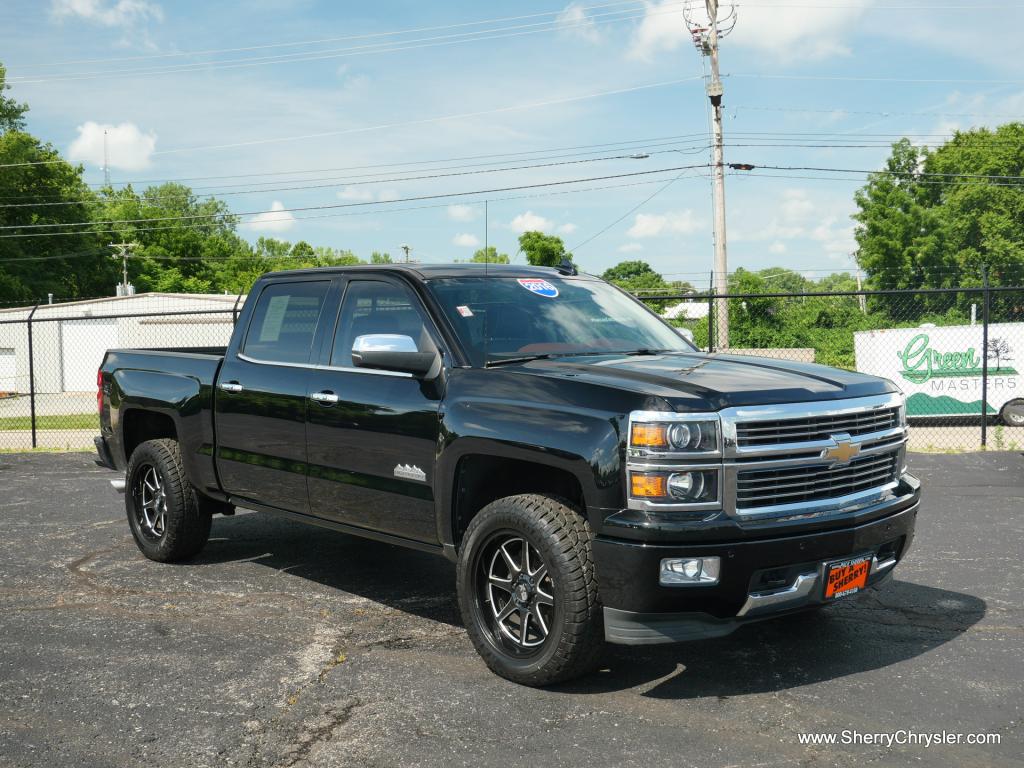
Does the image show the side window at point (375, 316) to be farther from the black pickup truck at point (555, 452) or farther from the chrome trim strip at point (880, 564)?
the chrome trim strip at point (880, 564)

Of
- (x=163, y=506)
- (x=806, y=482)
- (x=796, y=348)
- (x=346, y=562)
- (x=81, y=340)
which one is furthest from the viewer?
(x=81, y=340)

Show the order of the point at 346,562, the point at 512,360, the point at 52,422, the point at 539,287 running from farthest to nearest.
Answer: the point at 52,422 < the point at 346,562 < the point at 539,287 < the point at 512,360

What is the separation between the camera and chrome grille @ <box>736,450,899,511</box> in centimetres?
402

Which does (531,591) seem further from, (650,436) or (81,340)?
(81,340)

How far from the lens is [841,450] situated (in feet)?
14.1

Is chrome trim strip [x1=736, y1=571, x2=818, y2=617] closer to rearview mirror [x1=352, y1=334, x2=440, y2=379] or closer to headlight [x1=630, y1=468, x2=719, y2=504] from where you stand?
headlight [x1=630, y1=468, x2=719, y2=504]

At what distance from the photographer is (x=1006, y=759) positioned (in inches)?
144

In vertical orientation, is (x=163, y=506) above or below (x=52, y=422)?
above

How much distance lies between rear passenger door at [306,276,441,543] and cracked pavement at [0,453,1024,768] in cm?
69

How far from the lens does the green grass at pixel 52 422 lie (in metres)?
23.6

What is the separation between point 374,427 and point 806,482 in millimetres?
2193

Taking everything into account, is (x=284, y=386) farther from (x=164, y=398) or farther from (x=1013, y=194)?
(x=1013, y=194)

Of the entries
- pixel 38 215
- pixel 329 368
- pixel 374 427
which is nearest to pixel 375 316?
pixel 329 368

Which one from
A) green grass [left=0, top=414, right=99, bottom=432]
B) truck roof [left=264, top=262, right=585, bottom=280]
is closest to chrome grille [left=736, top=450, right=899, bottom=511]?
truck roof [left=264, top=262, right=585, bottom=280]
